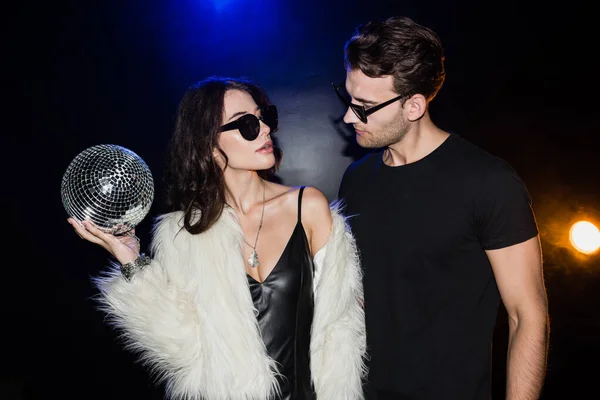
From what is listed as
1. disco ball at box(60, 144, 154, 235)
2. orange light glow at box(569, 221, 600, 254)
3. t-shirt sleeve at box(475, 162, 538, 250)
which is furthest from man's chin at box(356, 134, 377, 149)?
orange light glow at box(569, 221, 600, 254)

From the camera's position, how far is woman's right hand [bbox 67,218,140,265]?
6.21 ft

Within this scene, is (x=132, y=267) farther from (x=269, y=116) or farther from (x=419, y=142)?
(x=419, y=142)

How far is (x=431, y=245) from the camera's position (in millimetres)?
2062

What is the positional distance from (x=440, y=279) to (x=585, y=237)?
2070 millimetres

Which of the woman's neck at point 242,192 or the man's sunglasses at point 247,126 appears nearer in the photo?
the man's sunglasses at point 247,126

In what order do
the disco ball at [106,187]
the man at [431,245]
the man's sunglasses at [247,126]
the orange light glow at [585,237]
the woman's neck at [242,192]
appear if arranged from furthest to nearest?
the orange light glow at [585,237] → the woman's neck at [242,192] → the man's sunglasses at [247,126] → the man at [431,245] → the disco ball at [106,187]

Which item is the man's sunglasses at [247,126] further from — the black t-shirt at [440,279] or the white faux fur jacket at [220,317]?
the black t-shirt at [440,279]

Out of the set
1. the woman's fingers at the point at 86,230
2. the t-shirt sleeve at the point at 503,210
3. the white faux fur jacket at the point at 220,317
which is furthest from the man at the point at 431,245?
the woman's fingers at the point at 86,230

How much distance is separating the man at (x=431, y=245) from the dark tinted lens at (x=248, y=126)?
0.50m

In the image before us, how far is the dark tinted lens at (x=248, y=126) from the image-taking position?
2125mm

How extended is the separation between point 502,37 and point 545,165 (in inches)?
40.3

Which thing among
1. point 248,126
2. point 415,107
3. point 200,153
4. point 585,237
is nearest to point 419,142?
point 415,107

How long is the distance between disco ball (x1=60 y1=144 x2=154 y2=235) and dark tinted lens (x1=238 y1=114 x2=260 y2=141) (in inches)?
19.4

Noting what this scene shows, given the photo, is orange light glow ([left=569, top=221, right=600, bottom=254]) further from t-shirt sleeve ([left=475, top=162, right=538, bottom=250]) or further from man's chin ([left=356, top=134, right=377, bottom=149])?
man's chin ([left=356, top=134, right=377, bottom=149])
